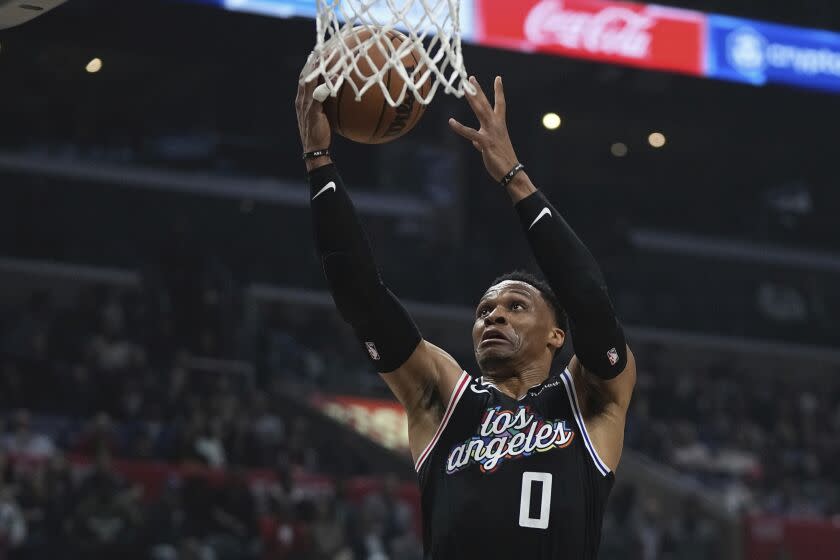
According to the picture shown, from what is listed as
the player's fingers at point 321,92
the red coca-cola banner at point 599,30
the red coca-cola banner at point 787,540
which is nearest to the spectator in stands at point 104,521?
the red coca-cola banner at point 599,30

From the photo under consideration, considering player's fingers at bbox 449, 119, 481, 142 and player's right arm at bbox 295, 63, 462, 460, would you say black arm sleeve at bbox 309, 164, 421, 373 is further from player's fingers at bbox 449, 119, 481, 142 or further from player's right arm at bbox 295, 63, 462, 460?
player's fingers at bbox 449, 119, 481, 142

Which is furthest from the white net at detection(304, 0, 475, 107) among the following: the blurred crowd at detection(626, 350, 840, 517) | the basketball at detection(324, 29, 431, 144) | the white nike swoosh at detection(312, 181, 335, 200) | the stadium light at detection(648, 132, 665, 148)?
the stadium light at detection(648, 132, 665, 148)

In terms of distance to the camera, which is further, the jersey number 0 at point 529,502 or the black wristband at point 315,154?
the black wristband at point 315,154

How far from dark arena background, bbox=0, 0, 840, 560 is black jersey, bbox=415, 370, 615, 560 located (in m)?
7.53

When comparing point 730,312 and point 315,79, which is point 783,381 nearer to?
point 730,312

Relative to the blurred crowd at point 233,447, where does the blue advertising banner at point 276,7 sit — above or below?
above

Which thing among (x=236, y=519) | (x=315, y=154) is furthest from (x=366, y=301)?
(x=236, y=519)

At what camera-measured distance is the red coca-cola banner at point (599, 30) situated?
13.4 metres

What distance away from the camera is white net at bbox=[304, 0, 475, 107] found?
11.5ft

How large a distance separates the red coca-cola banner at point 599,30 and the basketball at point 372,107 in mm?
9752

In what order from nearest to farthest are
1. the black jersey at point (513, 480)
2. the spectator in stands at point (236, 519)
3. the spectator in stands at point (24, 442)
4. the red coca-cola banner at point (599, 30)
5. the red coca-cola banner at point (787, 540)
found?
the black jersey at point (513, 480), the spectator in stands at point (236, 519), the spectator in stands at point (24, 442), the red coca-cola banner at point (599, 30), the red coca-cola banner at point (787, 540)

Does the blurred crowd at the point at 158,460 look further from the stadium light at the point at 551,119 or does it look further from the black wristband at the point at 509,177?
the black wristband at the point at 509,177

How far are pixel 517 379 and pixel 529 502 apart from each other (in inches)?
18.0

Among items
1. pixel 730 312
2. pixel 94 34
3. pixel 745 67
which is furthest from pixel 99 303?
pixel 730 312
